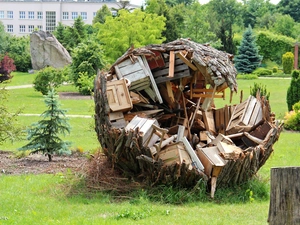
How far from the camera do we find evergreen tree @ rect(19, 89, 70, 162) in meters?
12.7

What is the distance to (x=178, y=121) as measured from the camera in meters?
11.3

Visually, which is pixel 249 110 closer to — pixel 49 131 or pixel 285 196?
pixel 49 131

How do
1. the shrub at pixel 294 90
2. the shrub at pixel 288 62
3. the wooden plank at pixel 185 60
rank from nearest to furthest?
1. the wooden plank at pixel 185 60
2. the shrub at pixel 294 90
3. the shrub at pixel 288 62

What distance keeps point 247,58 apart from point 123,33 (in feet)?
35.7

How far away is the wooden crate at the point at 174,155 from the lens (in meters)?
9.49

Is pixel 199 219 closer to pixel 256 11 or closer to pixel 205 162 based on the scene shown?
pixel 205 162

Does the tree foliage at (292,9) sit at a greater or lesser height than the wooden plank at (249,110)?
greater

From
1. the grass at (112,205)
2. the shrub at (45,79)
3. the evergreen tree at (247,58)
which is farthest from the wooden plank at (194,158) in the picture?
the evergreen tree at (247,58)

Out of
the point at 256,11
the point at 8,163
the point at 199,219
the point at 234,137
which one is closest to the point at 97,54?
the point at 8,163

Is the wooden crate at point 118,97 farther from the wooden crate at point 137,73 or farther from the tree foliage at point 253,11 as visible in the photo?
the tree foliage at point 253,11

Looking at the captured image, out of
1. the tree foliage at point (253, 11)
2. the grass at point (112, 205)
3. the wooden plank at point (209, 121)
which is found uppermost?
the tree foliage at point (253, 11)

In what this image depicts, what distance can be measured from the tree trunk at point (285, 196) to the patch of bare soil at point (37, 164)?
706 centimetres

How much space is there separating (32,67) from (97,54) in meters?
20.3

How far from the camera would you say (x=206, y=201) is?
30.5 feet
